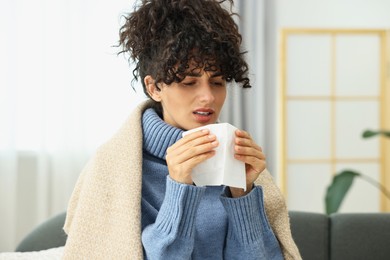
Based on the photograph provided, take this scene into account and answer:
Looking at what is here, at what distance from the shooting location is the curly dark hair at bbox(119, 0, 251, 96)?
124 centimetres

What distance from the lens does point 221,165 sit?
1162 millimetres

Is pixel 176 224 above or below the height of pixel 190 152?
below

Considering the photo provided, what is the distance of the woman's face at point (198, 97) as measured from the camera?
1232 millimetres

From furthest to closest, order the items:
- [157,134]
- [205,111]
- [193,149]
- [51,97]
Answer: [51,97], [157,134], [205,111], [193,149]

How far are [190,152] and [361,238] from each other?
3.09 ft

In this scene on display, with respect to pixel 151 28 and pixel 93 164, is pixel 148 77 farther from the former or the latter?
pixel 93 164

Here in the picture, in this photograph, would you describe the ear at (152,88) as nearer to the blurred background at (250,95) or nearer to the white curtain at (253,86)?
the blurred background at (250,95)

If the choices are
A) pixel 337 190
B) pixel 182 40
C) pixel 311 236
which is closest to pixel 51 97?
pixel 337 190

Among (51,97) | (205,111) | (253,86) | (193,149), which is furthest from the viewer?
(253,86)

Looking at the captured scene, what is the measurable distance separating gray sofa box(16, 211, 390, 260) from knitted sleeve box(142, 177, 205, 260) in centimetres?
72

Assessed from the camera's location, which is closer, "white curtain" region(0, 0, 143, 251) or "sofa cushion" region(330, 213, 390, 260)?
"sofa cushion" region(330, 213, 390, 260)

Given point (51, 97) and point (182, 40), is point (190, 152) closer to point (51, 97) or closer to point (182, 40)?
point (182, 40)

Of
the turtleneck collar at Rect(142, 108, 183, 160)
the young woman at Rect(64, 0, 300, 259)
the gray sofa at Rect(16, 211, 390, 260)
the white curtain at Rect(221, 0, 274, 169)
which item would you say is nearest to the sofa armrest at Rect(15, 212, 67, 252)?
the gray sofa at Rect(16, 211, 390, 260)

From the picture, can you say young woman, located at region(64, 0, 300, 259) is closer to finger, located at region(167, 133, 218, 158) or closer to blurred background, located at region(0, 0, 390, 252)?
finger, located at region(167, 133, 218, 158)
